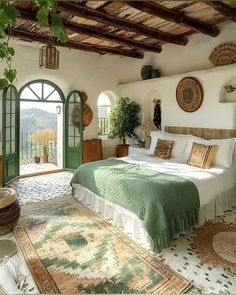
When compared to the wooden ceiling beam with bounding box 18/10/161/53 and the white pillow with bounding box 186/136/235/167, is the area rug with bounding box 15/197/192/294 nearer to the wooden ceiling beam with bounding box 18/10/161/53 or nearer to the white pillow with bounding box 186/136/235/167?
the white pillow with bounding box 186/136/235/167

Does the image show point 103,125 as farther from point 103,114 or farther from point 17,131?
point 17,131

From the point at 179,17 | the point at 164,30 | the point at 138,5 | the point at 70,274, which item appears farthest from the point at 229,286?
the point at 164,30

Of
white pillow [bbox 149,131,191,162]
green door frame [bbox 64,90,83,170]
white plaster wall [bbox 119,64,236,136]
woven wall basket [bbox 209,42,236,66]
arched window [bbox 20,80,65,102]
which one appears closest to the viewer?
woven wall basket [bbox 209,42,236,66]

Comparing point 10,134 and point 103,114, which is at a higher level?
point 103,114

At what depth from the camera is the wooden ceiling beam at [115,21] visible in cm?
320

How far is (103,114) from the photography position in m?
7.45

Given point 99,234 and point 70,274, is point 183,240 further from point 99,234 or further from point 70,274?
point 70,274

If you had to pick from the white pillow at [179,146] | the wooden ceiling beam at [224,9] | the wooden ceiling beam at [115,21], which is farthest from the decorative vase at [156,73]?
the wooden ceiling beam at [224,9]

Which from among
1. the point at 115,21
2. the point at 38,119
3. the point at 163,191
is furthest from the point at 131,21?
the point at 38,119

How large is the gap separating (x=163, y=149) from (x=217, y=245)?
2165 mm

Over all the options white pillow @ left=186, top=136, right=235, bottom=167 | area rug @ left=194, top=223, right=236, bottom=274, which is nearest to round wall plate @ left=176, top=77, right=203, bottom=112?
white pillow @ left=186, top=136, right=235, bottom=167

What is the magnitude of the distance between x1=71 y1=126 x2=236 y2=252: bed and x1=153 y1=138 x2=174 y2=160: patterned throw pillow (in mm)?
114

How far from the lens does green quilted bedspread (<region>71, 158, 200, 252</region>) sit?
8.21 feet

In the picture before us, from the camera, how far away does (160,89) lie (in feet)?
17.6
